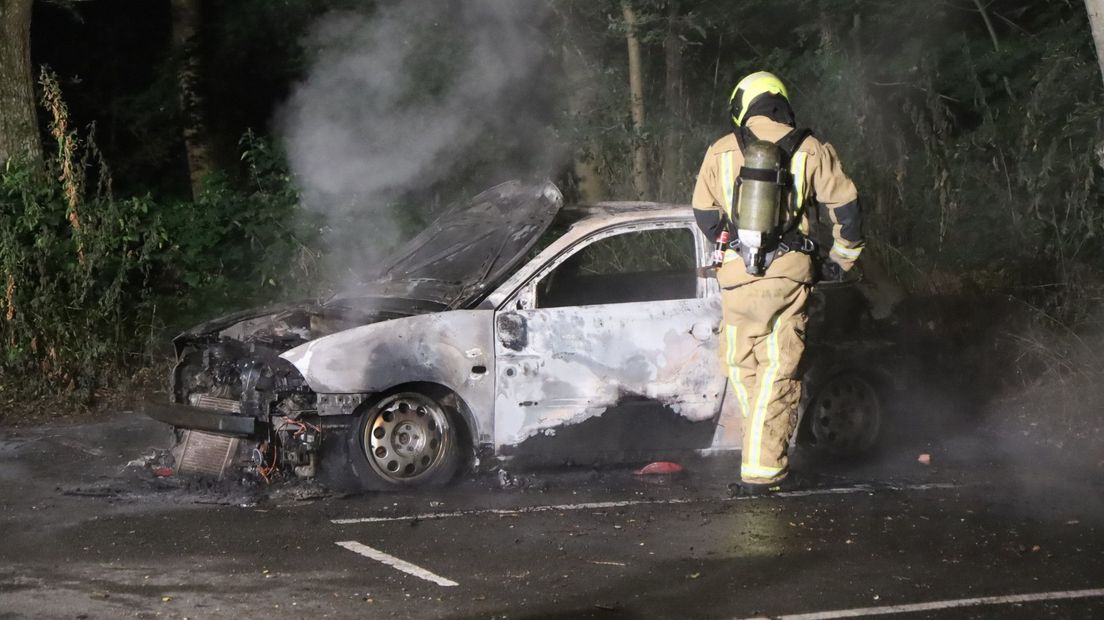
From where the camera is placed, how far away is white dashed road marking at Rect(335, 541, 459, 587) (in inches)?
222

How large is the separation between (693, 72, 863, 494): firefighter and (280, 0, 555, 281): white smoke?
4.86 meters

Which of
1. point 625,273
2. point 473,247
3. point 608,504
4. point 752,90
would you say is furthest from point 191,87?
point 608,504

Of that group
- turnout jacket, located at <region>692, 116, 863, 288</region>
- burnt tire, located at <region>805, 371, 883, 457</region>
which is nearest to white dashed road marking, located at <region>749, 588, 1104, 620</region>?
turnout jacket, located at <region>692, 116, 863, 288</region>

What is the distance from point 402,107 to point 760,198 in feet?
19.5

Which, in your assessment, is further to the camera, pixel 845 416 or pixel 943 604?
pixel 845 416

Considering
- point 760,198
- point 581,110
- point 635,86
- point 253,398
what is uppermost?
point 635,86

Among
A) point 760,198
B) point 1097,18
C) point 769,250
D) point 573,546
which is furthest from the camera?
point 1097,18

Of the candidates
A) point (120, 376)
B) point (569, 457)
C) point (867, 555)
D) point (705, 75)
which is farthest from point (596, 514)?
point (705, 75)

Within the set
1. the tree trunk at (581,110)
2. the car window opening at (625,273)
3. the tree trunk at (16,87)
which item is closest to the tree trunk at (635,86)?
the tree trunk at (581,110)

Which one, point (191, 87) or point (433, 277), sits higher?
point (191, 87)

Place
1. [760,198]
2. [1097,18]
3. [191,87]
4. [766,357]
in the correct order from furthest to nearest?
[191,87]
[1097,18]
[766,357]
[760,198]

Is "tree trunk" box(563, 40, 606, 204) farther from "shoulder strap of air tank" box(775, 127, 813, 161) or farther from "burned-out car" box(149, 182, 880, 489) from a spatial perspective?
"shoulder strap of air tank" box(775, 127, 813, 161)

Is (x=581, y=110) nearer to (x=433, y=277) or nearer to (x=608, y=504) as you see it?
(x=433, y=277)

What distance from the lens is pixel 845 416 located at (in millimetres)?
7965
